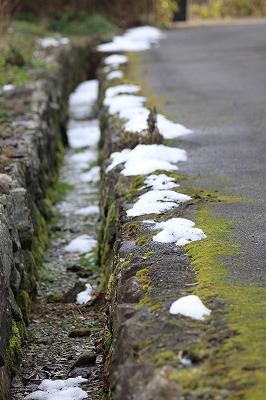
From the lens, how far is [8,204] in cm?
543

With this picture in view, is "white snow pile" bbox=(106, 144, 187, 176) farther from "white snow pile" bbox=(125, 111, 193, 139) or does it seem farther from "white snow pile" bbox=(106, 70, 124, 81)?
"white snow pile" bbox=(106, 70, 124, 81)

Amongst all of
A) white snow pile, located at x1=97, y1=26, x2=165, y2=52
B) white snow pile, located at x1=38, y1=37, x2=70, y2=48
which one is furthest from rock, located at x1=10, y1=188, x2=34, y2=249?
white snow pile, located at x1=97, y1=26, x2=165, y2=52

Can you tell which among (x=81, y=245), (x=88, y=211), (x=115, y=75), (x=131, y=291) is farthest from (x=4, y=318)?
(x=115, y=75)

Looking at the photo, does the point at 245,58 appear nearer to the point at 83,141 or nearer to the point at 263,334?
the point at 83,141

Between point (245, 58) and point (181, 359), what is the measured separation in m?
11.4

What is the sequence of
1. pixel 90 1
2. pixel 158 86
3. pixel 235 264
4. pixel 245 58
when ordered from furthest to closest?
pixel 90 1 → pixel 245 58 → pixel 158 86 → pixel 235 264

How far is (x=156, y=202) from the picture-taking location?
5402 mm

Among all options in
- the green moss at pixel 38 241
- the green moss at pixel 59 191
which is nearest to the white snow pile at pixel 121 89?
the green moss at pixel 59 191

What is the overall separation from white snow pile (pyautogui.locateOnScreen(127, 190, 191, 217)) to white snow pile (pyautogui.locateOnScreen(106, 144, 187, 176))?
2.17 feet

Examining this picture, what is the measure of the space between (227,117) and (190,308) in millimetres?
5272

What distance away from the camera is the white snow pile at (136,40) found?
56.5 feet

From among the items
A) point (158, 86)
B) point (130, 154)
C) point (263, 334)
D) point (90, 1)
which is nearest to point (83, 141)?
point (158, 86)

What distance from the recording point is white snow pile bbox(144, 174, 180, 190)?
579cm

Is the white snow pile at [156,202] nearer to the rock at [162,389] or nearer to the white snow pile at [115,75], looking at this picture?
the rock at [162,389]
